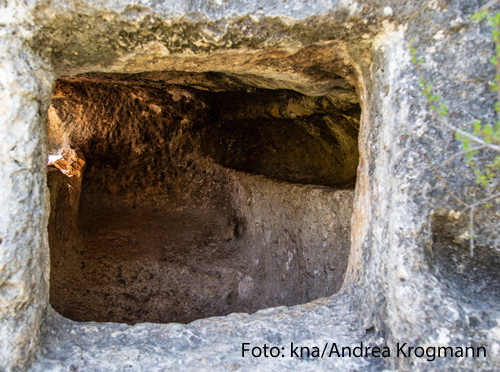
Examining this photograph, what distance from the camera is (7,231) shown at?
A: 83 cm

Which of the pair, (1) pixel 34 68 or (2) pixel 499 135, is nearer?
(2) pixel 499 135

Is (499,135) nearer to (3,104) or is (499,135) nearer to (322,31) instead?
(322,31)

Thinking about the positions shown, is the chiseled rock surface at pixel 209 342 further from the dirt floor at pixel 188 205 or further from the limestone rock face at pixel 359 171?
the dirt floor at pixel 188 205

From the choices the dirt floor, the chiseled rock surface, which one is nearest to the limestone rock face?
the chiseled rock surface

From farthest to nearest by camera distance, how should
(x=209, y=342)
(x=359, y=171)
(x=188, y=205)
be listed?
1. (x=188, y=205)
2. (x=359, y=171)
3. (x=209, y=342)

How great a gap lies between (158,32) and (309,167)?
2.15m

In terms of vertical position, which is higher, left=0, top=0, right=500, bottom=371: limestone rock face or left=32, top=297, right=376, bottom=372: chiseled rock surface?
left=0, top=0, right=500, bottom=371: limestone rock face

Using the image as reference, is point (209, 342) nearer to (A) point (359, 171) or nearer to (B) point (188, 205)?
(A) point (359, 171)

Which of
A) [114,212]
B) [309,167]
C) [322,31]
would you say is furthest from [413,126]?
[114,212]

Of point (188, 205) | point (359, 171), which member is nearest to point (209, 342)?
point (359, 171)

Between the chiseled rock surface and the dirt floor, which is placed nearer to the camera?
the chiseled rock surface

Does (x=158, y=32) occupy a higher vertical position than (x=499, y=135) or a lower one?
higher

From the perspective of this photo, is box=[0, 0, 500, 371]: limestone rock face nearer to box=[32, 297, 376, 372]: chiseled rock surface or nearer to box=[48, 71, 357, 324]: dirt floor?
box=[32, 297, 376, 372]: chiseled rock surface

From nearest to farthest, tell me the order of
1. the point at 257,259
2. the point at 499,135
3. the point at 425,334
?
the point at 499,135 → the point at 425,334 → the point at 257,259
